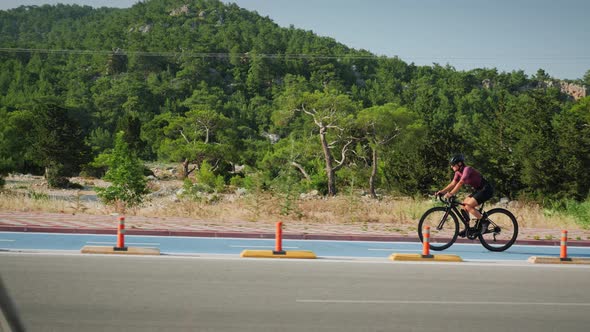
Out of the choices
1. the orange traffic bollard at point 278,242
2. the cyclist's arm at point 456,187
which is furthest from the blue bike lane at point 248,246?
the cyclist's arm at point 456,187

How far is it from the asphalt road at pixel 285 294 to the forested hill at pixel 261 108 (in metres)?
8.40

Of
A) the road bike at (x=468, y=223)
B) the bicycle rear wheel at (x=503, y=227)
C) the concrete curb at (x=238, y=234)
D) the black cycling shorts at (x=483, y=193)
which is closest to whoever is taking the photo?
the black cycling shorts at (x=483, y=193)

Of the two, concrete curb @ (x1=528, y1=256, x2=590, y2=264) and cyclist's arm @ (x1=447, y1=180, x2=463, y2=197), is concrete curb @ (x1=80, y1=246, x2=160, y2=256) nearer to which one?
cyclist's arm @ (x1=447, y1=180, x2=463, y2=197)

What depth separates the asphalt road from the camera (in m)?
6.18

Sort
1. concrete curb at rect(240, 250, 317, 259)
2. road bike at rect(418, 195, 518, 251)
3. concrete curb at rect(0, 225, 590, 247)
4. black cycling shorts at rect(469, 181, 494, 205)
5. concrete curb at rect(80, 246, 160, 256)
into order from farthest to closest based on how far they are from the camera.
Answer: concrete curb at rect(0, 225, 590, 247)
road bike at rect(418, 195, 518, 251)
black cycling shorts at rect(469, 181, 494, 205)
concrete curb at rect(240, 250, 317, 259)
concrete curb at rect(80, 246, 160, 256)

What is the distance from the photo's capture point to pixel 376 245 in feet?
46.2

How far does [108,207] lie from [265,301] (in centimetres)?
1341

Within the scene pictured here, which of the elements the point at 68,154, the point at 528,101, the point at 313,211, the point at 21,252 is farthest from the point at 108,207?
the point at 528,101

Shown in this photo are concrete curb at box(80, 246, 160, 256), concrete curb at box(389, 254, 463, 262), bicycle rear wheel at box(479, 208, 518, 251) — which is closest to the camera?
concrete curb at box(80, 246, 160, 256)

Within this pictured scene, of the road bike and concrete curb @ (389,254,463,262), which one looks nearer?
concrete curb @ (389,254,463,262)

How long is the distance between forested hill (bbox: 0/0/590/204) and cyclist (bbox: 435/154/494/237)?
21.6 ft

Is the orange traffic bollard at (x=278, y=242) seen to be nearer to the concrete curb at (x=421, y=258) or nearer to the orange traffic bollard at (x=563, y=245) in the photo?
the concrete curb at (x=421, y=258)

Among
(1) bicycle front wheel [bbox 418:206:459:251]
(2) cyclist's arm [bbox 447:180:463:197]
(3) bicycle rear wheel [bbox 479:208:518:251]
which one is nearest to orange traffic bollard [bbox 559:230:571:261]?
(3) bicycle rear wheel [bbox 479:208:518:251]

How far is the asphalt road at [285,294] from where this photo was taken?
6180 mm
